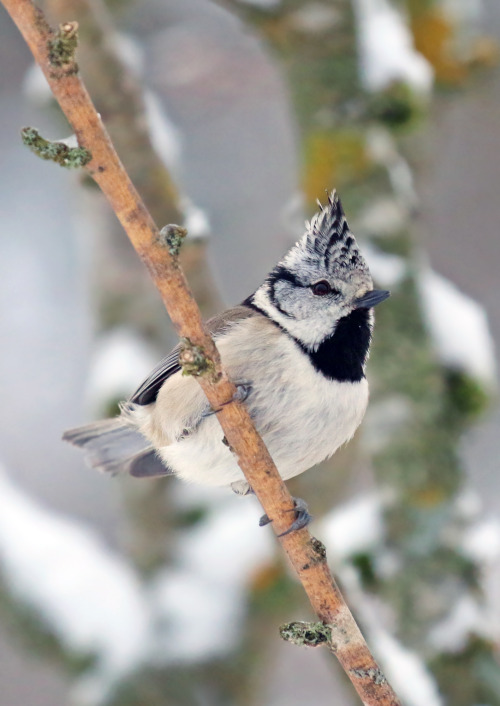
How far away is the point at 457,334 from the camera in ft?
10.00

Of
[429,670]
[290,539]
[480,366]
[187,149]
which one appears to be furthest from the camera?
[187,149]

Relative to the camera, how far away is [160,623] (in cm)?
316

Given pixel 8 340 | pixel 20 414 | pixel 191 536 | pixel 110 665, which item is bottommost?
pixel 110 665

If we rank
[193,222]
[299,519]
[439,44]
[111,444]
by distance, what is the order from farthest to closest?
[439,44]
[193,222]
[111,444]
[299,519]

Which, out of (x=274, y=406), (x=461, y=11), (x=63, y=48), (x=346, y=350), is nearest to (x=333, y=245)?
(x=346, y=350)

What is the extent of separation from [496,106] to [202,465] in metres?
3.44

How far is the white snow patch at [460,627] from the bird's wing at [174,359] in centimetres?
139

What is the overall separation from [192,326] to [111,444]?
1.48m

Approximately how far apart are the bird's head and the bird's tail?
757 millimetres

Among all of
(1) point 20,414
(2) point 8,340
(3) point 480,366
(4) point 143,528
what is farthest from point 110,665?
(2) point 8,340

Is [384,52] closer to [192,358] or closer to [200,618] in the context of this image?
[192,358]

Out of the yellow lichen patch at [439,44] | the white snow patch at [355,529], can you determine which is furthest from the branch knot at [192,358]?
the yellow lichen patch at [439,44]

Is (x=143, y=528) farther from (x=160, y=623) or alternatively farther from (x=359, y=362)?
(x=359, y=362)

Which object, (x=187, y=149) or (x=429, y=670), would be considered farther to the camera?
→ (x=187, y=149)
